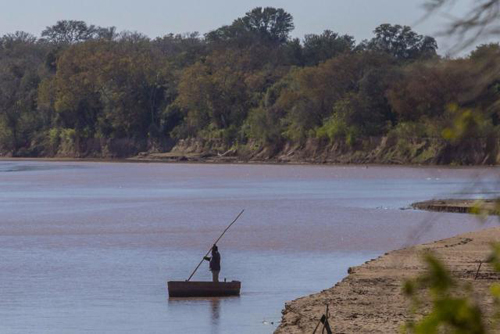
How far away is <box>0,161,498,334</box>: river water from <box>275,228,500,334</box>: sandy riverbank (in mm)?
748

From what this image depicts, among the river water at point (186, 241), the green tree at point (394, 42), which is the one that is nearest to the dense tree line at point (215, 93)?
the green tree at point (394, 42)

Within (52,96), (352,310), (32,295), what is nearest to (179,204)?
(32,295)

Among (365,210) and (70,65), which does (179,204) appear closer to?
(365,210)

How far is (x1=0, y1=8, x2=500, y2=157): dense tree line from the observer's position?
107375mm

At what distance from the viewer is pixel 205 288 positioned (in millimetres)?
22438

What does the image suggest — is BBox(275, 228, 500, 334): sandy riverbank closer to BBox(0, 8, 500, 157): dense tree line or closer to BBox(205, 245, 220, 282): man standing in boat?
BBox(205, 245, 220, 282): man standing in boat

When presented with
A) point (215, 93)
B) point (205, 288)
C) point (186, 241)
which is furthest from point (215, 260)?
point (215, 93)

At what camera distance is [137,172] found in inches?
4087

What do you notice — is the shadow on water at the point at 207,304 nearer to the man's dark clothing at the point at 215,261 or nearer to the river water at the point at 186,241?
the river water at the point at 186,241

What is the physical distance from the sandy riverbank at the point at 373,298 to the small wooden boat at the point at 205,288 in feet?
6.97

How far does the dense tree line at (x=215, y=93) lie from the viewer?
352ft

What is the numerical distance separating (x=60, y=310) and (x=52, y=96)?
402 ft

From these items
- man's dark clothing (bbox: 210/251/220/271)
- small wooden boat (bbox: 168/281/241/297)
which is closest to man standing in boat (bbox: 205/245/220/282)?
man's dark clothing (bbox: 210/251/220/271)

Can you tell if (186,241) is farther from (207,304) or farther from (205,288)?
(207,304)
